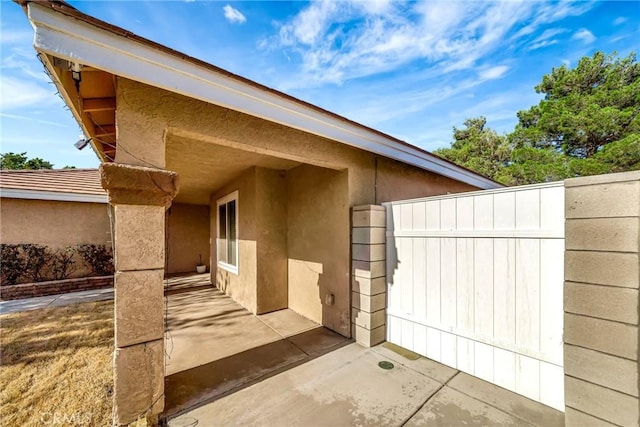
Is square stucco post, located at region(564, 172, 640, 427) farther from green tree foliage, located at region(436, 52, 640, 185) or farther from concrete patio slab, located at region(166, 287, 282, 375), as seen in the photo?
green tree foliage, located at region(436, 52, 640, 185)

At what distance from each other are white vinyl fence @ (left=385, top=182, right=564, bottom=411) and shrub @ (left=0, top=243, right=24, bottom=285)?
1007 cm

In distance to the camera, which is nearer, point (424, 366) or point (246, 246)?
point (424, 366)

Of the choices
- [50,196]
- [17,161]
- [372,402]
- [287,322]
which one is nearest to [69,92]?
[372,402]

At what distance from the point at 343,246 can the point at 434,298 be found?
1570mm

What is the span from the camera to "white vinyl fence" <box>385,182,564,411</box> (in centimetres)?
257

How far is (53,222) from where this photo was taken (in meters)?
7.76

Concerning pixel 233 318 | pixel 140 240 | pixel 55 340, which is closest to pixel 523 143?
pixel 233 318

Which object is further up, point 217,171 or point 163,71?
point 163,71

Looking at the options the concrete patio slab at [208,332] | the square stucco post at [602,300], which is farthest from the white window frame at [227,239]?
the square stucco post at [602,300]

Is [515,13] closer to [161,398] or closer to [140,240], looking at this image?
[140,240]

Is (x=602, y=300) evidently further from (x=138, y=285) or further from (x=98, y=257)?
(x=98, y=257)

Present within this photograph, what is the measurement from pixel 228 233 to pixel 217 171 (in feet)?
6.99

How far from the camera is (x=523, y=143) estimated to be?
13453mm

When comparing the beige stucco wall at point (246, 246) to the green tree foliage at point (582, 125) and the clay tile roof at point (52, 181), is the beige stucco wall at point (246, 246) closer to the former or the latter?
the clay tile roof at point (52, 181)
